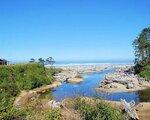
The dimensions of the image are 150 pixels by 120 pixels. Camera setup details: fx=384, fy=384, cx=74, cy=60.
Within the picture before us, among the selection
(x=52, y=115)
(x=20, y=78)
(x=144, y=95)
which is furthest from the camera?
(x=20, y=78)

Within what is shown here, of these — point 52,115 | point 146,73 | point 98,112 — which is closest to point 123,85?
point 146,73

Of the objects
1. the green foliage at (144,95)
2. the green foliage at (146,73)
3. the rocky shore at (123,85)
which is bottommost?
the green foliage at (144,95)

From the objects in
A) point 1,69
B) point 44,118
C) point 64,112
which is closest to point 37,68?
point 1,69

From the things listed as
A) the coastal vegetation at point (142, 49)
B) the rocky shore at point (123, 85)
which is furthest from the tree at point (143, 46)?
the rocky shore at point (123, 85)

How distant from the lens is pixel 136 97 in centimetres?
7844

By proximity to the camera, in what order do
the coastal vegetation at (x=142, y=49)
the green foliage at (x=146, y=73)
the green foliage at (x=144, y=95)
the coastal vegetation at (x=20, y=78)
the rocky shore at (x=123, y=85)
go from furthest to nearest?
the coastal vegetation at (x=142, y=49)
the green foliage at (x=146, y=73)
the rocky shore at (x=123, y=85)
the coastal vegetation at (x=20, y=78)
the green foliage at (x=144, y=95)

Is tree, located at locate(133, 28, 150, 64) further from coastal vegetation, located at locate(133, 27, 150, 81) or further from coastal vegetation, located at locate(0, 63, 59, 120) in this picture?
coastal vegetation, located at locate(0, 63, 59, 120)

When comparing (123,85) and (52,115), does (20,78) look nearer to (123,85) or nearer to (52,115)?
Answer: (123,85)

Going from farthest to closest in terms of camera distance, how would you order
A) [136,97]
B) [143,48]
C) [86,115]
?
[143,48]
[136,97]
[86,115]

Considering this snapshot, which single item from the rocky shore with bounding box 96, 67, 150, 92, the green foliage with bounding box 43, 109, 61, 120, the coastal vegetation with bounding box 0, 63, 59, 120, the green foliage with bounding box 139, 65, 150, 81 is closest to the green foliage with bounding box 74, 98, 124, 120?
the green foliage with bounding box 43, 109, 61, 120

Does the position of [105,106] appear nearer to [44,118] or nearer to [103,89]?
[44,118]

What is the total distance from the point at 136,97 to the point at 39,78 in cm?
3450

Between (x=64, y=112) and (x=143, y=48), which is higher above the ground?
(x=143, y=48)

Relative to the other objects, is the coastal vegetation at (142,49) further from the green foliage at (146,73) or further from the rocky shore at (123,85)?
the rocky shore at (123,85)
